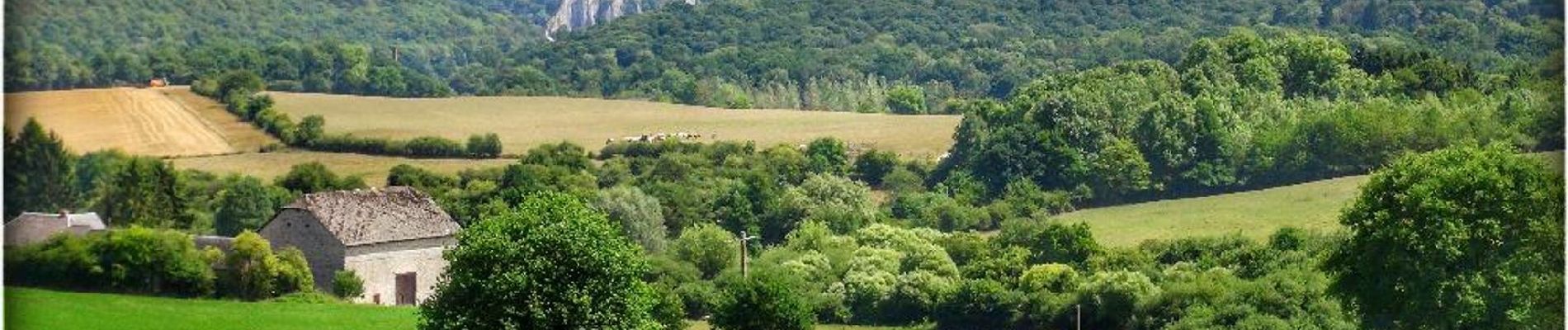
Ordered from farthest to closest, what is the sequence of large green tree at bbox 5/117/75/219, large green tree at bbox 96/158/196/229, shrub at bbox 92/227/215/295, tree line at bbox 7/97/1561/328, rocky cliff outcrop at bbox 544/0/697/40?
1. rocky cliff outcrop at bbox 544/0/697/40
2. large green tree at bbox 96/158/196/229
3. shrub at bbox 92/227/215/295
4. tree line at bbox 7/97/1561/328
5. large green tree at bbox 5/117/75/219

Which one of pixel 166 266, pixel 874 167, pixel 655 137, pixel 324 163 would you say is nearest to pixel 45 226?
pixel 166 266

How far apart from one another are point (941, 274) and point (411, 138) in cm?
2073

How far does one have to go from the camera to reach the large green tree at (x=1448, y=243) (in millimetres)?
29156

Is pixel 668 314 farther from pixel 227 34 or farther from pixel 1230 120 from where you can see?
pixel 227 34

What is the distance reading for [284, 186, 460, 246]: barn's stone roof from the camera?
43406 mm

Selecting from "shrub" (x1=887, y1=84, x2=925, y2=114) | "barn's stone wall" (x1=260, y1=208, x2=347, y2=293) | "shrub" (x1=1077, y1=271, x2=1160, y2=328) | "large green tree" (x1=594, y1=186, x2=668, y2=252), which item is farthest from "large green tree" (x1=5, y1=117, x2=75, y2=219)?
"shrub" (x1=887, y1=84, x2=925, y2=114)

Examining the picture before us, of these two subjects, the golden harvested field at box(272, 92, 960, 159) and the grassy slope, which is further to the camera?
the golden harvested field at box(272, 92, 960, 159)

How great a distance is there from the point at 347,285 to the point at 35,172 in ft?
59.7

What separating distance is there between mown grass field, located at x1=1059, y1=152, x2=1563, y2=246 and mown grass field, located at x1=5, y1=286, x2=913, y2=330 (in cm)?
1880

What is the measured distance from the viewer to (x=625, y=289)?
26.3 meters

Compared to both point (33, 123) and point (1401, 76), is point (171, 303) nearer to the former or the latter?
point (33, 123)

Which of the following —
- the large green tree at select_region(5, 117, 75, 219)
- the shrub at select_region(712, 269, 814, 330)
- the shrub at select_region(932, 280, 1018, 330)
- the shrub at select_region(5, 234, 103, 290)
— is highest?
the large green tree at select_region(5, 117, 75, 219)

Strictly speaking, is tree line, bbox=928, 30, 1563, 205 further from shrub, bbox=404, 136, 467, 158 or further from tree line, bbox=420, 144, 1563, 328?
shrub, bbox=404, 136, 467, 158

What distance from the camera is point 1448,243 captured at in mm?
30031
